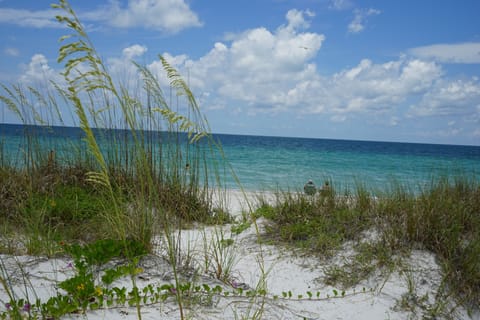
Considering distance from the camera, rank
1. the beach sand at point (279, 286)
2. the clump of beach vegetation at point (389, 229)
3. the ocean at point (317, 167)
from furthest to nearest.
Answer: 1. the ocean at point (317, 167)
2. the clump of beach vegetation at point (389, 229)
3. the beach sand at point (279, 286)

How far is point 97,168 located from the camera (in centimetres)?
Result: 486

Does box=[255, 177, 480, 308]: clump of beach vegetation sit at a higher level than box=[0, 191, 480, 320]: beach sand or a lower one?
higher

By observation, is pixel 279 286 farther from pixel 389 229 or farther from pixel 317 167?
pixel 317 167

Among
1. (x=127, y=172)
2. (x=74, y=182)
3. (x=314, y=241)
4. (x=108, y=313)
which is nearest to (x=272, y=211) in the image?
(x=314, y=241)

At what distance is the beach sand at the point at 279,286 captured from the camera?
222cm

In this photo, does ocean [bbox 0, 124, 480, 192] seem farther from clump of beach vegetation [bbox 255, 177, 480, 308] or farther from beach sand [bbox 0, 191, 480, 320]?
beach sand [bbox 0, 191, 480, 320]

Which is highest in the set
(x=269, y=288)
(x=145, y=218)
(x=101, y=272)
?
(x=145, y=218)

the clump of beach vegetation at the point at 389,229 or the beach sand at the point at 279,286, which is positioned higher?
the clump of beach vegetation at the point at 389,229

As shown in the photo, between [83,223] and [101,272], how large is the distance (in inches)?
53.7

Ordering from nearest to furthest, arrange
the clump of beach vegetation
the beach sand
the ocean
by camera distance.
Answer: the beach sand → the clump of beach vegetation → the ocean

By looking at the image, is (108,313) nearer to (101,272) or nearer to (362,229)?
(101,272)

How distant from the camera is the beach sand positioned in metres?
2.22

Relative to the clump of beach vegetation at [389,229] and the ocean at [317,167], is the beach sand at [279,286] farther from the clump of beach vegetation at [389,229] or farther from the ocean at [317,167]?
the ocean at [317,167]

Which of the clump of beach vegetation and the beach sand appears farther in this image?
the clump of beach vegetation
